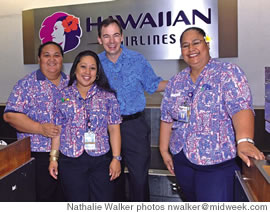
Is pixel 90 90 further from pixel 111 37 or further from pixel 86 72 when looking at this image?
pixel 111 37

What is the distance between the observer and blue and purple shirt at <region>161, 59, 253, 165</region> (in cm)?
144

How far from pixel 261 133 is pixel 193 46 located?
6.26ft

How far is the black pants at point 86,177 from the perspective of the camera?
1729 millimetres

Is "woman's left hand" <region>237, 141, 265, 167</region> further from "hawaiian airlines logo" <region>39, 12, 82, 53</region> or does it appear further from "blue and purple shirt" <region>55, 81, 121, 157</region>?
"hawaiian airlines logo" <region>39, 12, 82, 53</region>

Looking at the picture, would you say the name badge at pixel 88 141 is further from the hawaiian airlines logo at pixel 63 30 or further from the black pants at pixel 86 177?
the hawaiian airlines logo at pixel 63 30

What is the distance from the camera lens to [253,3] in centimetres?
317

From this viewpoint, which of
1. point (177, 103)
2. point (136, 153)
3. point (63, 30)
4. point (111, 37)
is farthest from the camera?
point (63, 30)

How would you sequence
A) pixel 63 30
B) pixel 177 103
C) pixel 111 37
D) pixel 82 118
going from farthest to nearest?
pixel 63 30 < pixel 111 37 < pixel 82 118 < pixel 177 103

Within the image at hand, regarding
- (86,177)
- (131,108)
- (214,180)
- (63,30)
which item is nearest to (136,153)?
(131,108)

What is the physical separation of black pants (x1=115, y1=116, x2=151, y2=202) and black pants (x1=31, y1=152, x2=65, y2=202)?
0.46 m

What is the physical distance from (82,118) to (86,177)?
0.33 m

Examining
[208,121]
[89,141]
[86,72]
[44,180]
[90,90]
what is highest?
[86,72]

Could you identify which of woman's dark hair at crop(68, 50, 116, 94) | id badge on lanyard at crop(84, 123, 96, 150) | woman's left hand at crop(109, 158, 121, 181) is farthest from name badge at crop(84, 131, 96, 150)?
woman's dark hair at crop(68, 50, 116, 94)

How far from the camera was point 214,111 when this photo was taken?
4.88 ft
